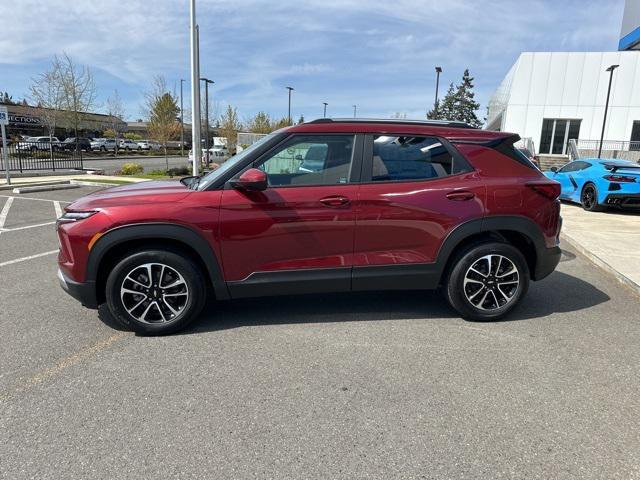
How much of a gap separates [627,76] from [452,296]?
34.7 meters

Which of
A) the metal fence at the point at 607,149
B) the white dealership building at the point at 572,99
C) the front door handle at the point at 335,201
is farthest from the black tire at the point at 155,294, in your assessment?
the white dealership building at the point at 572,99

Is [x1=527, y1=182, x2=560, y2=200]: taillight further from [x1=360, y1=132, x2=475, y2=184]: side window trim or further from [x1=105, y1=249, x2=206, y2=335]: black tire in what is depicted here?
[x1=105, y1=249, x2=206, y2=335]: black tire

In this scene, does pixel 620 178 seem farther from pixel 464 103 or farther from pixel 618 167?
pixel 464 103

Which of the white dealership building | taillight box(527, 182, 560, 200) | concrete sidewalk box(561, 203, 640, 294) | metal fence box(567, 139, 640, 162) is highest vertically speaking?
the white dealership building

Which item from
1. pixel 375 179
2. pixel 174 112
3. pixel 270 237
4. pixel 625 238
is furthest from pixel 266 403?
pixel 174 112

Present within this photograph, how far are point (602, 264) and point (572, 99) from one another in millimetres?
30015

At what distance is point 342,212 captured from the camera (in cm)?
374

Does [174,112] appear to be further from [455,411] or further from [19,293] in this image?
[455,411]

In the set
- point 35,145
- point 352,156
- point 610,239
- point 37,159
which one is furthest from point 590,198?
point 35,145

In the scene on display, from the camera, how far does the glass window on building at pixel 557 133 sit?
1248 inches

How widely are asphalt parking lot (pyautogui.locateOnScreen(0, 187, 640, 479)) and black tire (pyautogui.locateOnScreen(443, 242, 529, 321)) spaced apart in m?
0.14

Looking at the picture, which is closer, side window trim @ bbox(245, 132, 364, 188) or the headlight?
the headlight

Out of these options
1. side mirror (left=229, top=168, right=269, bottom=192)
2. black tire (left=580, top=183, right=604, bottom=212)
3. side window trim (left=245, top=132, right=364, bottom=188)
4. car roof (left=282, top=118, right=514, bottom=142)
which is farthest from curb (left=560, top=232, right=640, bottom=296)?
side mirror (left=229, top=168, right=269, bottom=192)

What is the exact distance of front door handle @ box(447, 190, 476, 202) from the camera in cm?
388
